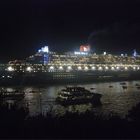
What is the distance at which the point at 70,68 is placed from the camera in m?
68.1

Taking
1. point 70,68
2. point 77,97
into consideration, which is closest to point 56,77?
point 70,68

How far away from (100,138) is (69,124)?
1.45m

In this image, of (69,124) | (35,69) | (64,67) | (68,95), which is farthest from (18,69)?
(69,124)

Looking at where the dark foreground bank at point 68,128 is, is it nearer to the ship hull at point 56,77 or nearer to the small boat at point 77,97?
the small boat at point 77,97

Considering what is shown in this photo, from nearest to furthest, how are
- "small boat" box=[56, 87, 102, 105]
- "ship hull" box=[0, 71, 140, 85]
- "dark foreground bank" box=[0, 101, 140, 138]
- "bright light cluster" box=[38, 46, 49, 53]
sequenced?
"dark foreground bank" box=[0, 101, 140, 138], "small boat" box=[56, 87, 102, 105], "ship hull" box=[0, 71, 140, 85], "bright light cluster" box=[38, 46, 49, 53]

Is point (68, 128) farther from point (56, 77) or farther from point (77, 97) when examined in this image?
point (56, 77)

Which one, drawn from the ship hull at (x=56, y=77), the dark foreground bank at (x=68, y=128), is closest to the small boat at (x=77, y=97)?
the dark foreground bank at (x=68, y=128)

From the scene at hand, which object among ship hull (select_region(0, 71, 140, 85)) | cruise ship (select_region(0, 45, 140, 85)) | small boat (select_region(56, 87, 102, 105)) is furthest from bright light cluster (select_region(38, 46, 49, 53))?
small boat (select_region(56, 87, 102, 105))

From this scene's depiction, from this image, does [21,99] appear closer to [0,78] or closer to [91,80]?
[0,78]

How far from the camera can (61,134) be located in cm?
888

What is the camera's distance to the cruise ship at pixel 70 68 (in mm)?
56469

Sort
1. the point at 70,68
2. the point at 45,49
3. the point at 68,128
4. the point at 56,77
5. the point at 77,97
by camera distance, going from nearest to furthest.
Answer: the point at 68,128 < the point at 77,97 < the point at 56,77 < the point at 70,68 < the point at 45,49

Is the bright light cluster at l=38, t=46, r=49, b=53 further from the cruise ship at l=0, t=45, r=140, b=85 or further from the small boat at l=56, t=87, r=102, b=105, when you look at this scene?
the small boat at l=56, t=87, r=102, b=105

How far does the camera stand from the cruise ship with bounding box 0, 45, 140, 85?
56469mm
